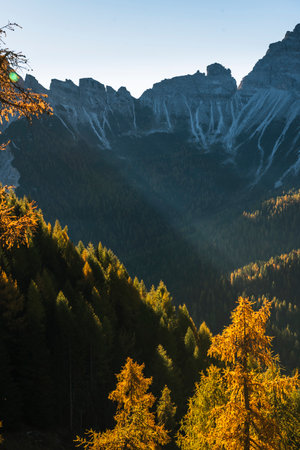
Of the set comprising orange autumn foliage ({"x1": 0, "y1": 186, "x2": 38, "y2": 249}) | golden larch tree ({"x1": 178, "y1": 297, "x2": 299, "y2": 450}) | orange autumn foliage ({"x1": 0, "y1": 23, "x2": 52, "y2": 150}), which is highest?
orange autumn foliage ({"x1": 0, "y1": 23, "x2": 52, "y2": 150})

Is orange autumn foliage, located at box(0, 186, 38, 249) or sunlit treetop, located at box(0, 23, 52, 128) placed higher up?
sunlit treetop, located at box(0, 23, 52, 128)

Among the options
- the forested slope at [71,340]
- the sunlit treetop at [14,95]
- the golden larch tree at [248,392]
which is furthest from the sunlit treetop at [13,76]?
the forested slope at [71,340]

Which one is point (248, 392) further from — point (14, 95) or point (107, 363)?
point (107, 363)

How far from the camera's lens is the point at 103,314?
131 ft

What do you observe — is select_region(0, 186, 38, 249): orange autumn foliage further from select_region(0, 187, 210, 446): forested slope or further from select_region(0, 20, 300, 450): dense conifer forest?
select_region(0, 187, 210, 446): forested slope

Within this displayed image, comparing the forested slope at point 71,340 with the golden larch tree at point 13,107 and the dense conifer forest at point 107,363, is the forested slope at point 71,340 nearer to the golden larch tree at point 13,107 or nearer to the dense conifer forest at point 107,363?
the dense conifer forest at point 107,363

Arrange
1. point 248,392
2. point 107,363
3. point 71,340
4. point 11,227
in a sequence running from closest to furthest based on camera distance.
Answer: point 11,227 < point 248,392 < point 71,340 < point 107,363

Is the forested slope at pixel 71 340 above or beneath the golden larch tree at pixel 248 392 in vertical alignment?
→ above

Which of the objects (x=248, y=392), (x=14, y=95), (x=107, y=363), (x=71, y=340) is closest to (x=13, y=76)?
(x=14, y=95)

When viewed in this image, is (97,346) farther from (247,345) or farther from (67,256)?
(247,345)

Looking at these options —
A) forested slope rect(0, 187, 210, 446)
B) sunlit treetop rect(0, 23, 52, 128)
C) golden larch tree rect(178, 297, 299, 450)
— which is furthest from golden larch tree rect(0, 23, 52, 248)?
forested slope rect(0, 187, 210, 446)

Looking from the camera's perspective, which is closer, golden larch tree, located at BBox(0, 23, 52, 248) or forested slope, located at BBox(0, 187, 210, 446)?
golden larch tree, located at BBox(0, 23, 52, 248)

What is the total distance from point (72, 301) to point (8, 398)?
1396 cm

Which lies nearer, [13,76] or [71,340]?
[13,76]
